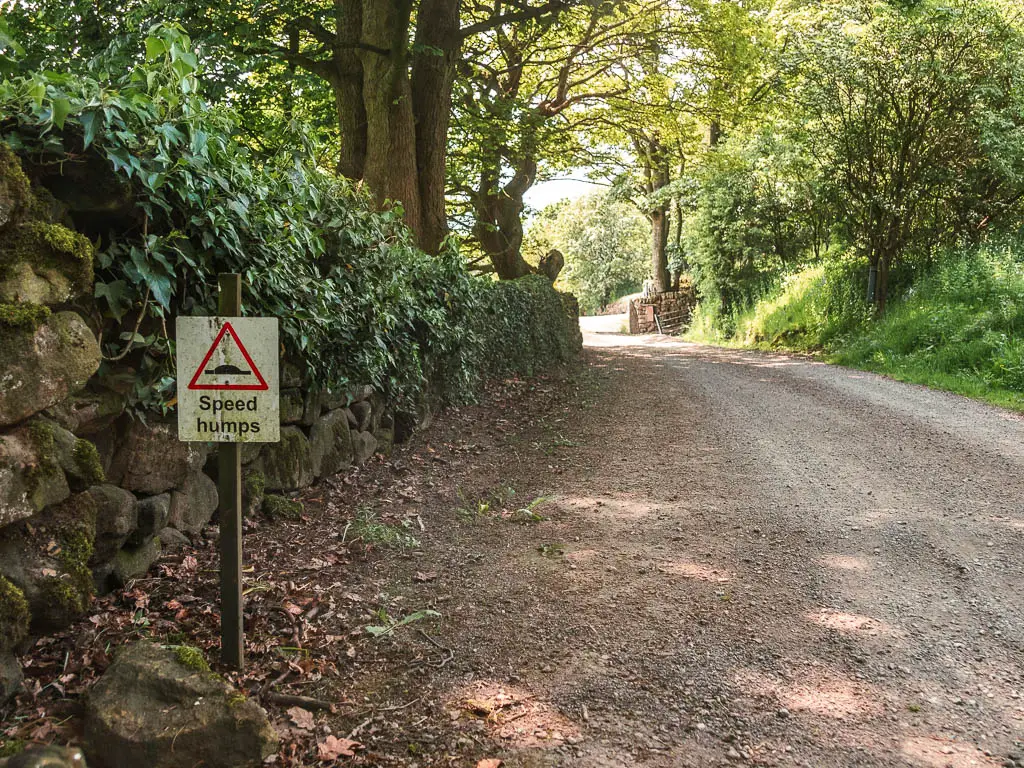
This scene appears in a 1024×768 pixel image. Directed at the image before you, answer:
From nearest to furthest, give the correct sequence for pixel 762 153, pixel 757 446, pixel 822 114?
pixel 757 446 < pixel 822 114 < pixel 762 153

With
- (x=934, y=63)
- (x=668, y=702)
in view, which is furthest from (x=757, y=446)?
(x=934, y=63)

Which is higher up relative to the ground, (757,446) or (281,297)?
(281,297)

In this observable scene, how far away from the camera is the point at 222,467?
11.0 ft

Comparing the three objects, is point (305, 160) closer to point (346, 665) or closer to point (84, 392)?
point (84, 392)

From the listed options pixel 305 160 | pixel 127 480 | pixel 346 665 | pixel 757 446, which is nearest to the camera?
pixel 346 665

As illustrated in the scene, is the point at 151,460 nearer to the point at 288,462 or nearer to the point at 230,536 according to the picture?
the point at 230,536

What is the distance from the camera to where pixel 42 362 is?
9.89ft

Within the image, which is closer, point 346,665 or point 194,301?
point 346,665

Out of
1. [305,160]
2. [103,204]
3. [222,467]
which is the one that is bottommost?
[222,467]

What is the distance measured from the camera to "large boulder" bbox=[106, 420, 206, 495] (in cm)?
380

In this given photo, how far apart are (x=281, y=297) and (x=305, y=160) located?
1411mm

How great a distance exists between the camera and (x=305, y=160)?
18.8ft

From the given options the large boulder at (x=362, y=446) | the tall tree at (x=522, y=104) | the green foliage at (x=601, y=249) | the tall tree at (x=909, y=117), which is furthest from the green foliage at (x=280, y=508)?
the green foliage at (x=601, y=249)

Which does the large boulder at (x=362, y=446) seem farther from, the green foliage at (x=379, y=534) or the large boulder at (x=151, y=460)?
the large boulder at (x=151, y=460)
